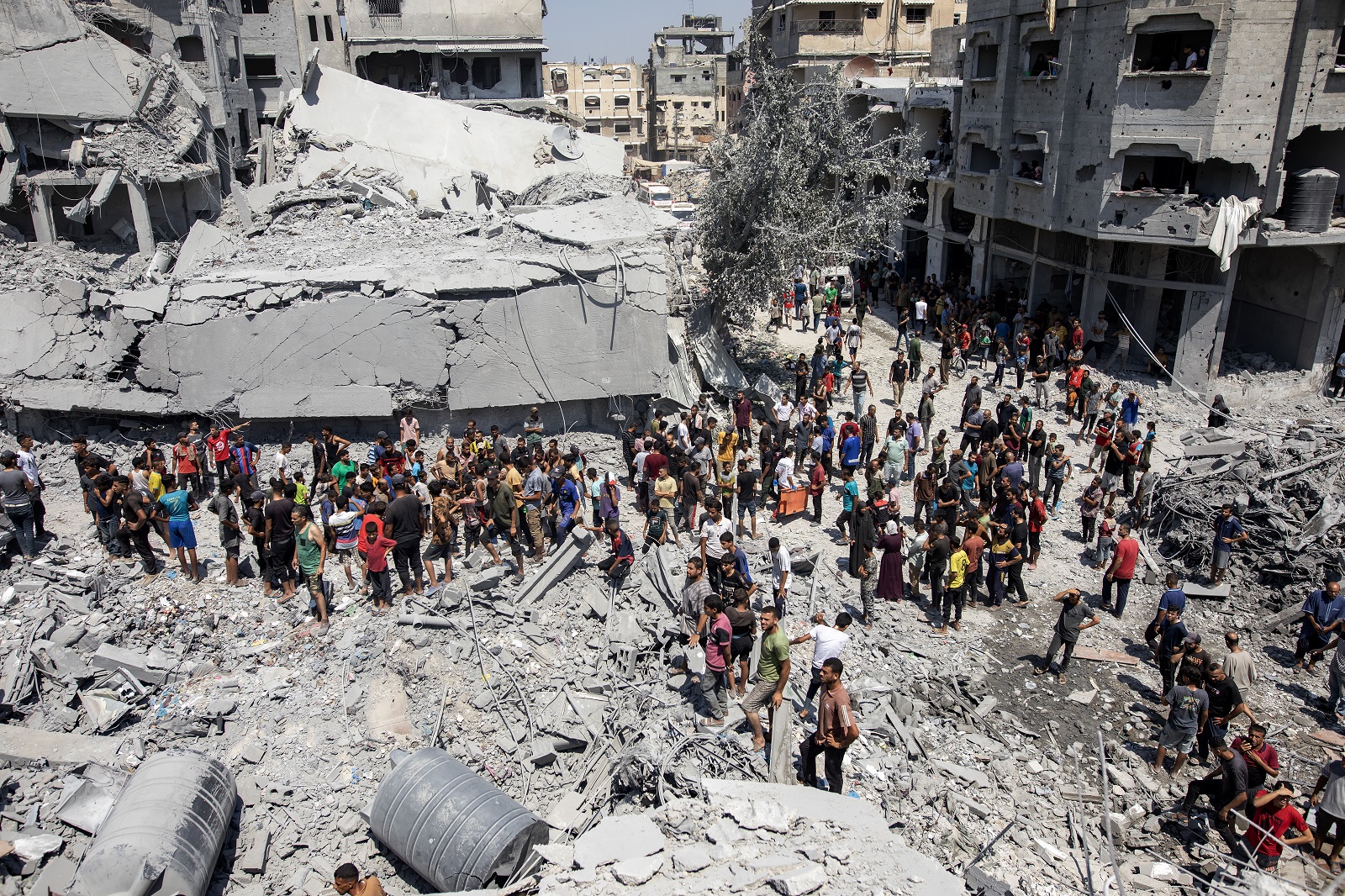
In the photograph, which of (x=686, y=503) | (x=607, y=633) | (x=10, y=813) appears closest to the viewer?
(x=10, y=813)

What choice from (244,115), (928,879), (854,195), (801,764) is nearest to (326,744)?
(801,764)

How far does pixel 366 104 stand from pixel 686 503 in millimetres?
17013

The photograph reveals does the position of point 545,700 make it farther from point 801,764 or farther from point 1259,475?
point 1259,475

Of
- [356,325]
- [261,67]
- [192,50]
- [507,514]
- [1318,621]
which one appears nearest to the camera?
[1318,621]

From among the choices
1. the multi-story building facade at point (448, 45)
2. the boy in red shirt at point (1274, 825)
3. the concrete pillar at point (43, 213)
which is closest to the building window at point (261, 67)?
the multi-story building facade at point (448, 45)

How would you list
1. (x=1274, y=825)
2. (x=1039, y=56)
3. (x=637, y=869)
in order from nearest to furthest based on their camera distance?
(x=637, y=869), (x=1274, y=825), (x=1039, y=56)

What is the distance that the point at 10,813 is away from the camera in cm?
716

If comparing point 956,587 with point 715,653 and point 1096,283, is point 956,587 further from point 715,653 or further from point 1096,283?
point 1096,283

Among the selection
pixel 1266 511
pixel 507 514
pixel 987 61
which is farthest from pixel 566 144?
pixel 1266 511

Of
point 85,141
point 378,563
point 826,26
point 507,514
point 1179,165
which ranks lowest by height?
point 378,563

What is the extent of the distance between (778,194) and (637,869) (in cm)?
1360

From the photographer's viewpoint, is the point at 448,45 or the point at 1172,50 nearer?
the point at 1172,50

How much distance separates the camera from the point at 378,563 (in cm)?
1007

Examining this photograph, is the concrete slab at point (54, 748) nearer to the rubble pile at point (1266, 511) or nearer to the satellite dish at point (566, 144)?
the rubble pile at point (1266, 511)
